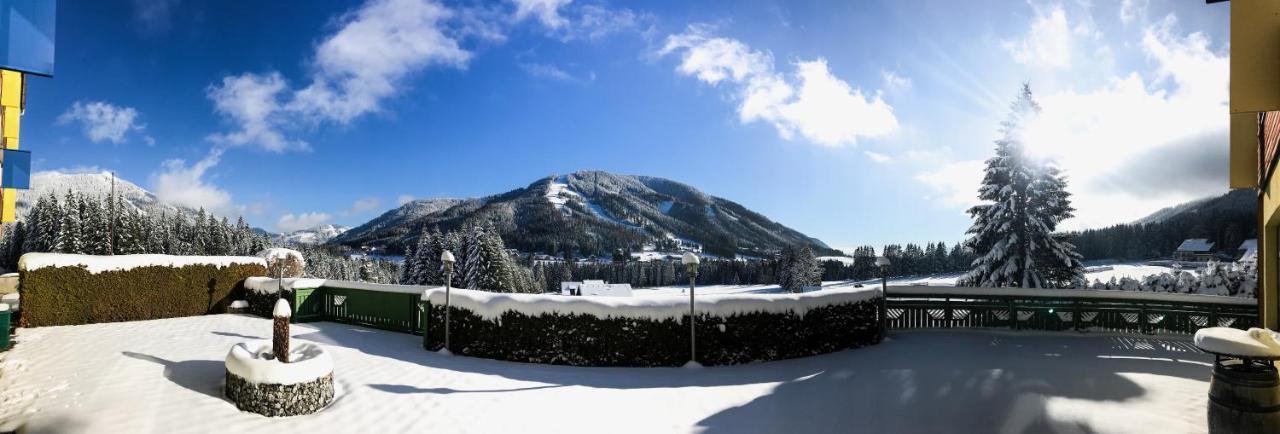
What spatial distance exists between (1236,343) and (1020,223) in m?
16.8

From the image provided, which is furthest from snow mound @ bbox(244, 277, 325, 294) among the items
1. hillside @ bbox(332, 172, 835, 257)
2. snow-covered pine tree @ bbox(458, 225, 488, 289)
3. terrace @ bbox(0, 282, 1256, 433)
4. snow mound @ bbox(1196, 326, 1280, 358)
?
hillside @ bbox(332, 172, 835, 257)

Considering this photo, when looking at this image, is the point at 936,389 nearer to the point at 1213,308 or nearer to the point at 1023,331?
the point at 1023,331

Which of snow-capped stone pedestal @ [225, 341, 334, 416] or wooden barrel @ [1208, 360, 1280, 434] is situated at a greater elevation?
wooden barrel @ [1208, 360, 1280, 434]

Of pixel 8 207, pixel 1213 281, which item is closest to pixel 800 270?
pixel 1213 281

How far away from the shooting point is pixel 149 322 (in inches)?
515

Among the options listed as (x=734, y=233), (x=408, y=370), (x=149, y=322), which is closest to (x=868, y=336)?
(x=408, y=370)

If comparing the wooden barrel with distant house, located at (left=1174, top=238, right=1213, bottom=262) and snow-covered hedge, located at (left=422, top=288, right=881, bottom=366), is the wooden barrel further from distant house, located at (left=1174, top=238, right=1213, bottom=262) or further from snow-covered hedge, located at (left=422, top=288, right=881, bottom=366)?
distant house, located at (left=1174, top=238, right=1213, bottom=262)

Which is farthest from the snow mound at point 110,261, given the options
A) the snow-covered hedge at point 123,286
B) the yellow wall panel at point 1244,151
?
the yellow wall panel at point 1244,151

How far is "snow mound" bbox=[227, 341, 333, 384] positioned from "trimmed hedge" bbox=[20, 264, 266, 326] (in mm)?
9615

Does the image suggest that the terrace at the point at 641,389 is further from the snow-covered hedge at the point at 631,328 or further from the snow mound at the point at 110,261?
the snow mound at the point at 110,261

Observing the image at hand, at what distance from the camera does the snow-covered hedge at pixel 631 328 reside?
8703 millimetres

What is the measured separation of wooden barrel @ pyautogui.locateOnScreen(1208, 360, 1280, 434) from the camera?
4.31m

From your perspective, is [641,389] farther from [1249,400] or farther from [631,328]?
[1249,400]

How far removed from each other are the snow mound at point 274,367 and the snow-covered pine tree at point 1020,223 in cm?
2003
